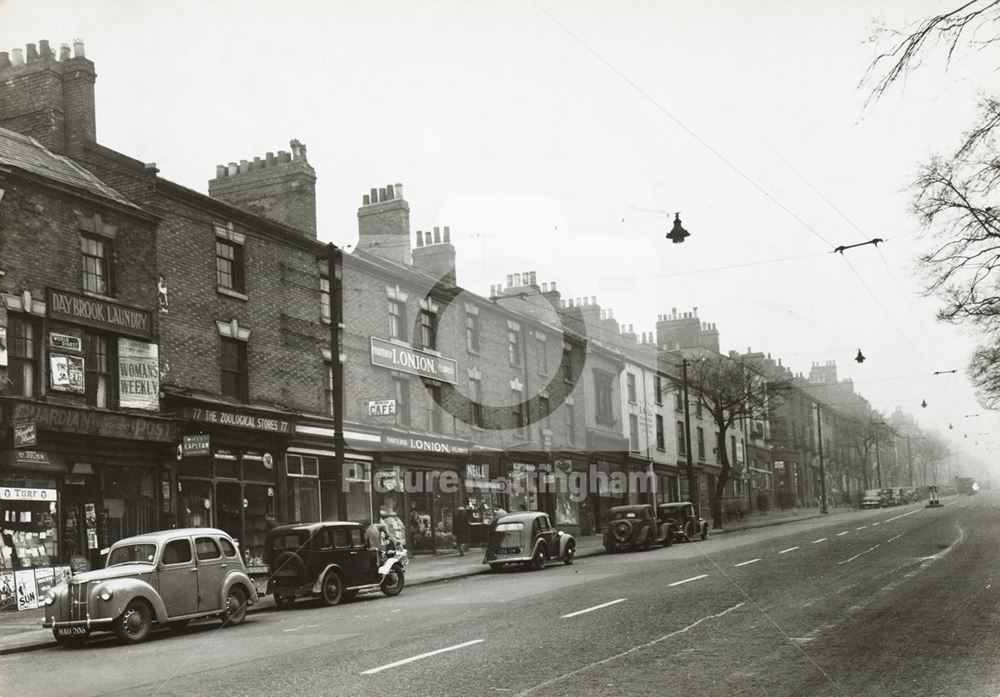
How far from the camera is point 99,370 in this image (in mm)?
21406

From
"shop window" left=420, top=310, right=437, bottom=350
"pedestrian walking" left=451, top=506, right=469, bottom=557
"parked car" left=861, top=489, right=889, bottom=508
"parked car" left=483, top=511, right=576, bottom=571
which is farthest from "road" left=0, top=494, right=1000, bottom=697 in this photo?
"parked car" left=861, top=489, right=889, bottom=508

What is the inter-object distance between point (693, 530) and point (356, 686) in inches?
1191

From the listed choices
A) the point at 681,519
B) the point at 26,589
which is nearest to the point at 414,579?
the point at 26,589

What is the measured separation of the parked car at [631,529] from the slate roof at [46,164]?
19.0 m

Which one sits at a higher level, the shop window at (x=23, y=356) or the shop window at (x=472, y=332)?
the shop window at (x=472, y=332)

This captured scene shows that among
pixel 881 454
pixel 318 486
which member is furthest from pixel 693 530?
pixel 881 454

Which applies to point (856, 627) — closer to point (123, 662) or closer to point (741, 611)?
point (741, 611)

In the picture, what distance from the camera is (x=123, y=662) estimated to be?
39.9 feet

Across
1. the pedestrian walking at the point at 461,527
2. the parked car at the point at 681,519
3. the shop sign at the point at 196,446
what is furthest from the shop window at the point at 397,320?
the parked car at the point at 681,519

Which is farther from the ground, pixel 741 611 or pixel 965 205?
pixel 965 205

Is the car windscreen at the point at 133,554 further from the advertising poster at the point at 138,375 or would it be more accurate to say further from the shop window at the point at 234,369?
the shop window at the point at 234,369

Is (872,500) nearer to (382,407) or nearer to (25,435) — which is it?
(382,407)

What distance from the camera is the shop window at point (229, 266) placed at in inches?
1005

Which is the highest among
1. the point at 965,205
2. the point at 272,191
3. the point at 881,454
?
the point at 272,191
